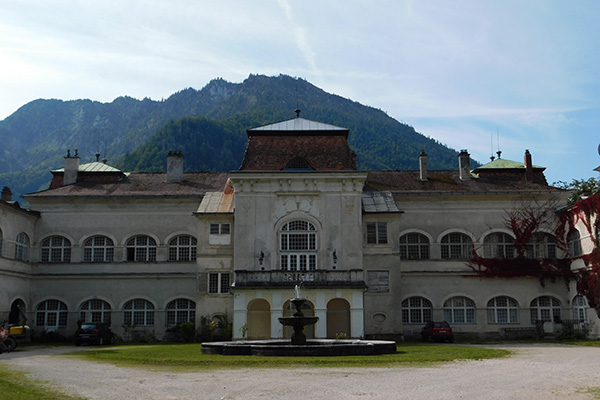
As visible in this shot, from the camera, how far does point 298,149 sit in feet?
130

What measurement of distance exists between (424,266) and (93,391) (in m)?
31.3

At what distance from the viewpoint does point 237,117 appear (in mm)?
148000

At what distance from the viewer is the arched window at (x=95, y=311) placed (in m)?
42.5

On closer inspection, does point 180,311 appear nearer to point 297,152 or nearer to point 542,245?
point 297,152

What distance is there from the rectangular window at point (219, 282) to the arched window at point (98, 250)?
25.8 ft

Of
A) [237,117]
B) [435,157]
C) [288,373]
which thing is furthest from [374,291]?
[237,117]

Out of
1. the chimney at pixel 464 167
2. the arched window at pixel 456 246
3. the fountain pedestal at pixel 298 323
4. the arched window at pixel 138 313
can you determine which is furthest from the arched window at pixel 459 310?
the arched window at pixel 138 313

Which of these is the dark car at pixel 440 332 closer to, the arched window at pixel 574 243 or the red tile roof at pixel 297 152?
the arched window at pixel 574 243

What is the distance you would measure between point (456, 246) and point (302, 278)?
41.6ft

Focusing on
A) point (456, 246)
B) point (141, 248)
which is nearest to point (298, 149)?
point (456, 246)

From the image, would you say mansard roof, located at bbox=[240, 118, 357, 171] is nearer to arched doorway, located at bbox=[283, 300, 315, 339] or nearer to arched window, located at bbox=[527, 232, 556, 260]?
arched doorway, located at bbox=[283, 300, 315, 339]

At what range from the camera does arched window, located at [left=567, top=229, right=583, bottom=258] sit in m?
40.2

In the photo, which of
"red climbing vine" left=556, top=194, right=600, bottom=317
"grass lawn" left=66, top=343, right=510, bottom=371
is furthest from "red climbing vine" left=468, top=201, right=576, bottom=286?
"grass lawn" left=66, top=343, right=510, bottom=371

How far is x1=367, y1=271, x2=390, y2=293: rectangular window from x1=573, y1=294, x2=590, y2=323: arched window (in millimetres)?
11761
